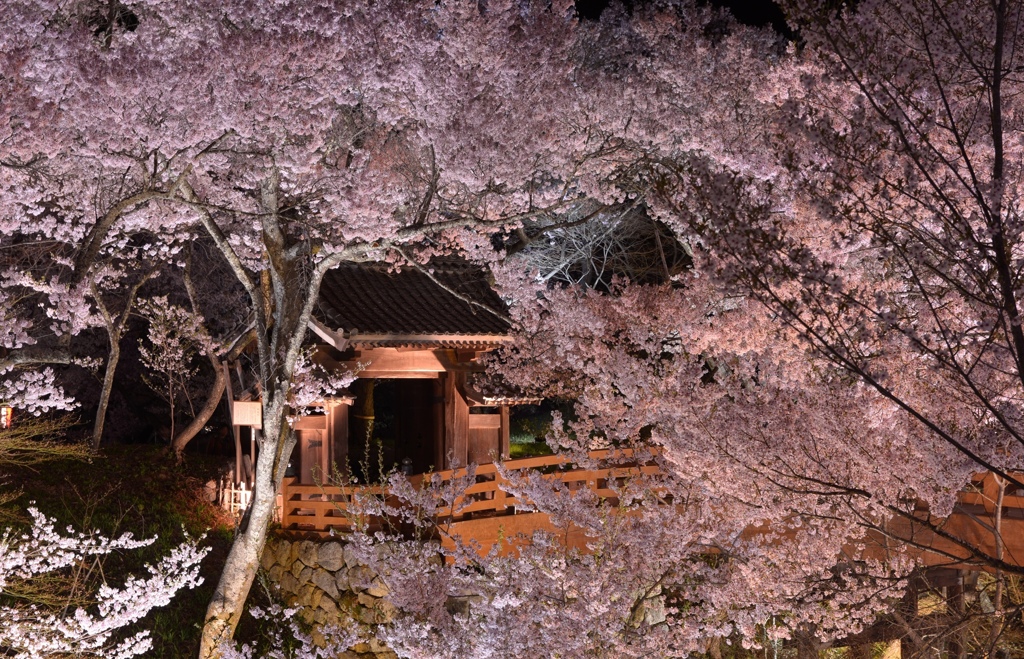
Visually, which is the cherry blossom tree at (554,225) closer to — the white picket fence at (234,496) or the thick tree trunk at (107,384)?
the thick tree trunk at (107,384)

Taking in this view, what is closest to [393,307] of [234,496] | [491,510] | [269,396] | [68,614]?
[491,510]

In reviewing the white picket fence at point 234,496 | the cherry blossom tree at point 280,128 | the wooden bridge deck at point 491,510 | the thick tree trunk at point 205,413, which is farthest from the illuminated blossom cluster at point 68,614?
the thick tree trunk at point 205,413

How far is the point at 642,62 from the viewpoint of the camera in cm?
1527

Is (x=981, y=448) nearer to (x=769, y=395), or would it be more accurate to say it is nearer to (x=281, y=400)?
(x=769, y=395)

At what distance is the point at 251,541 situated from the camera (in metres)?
9.82

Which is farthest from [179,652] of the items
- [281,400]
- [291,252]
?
[291,252]

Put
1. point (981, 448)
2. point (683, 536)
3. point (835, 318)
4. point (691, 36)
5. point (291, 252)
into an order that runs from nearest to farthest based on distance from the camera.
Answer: point (835, 318), point (981, 448), point (683, 536), point (291, 252), point (691, 36)

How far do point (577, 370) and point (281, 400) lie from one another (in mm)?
5039

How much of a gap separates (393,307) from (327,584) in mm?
3892

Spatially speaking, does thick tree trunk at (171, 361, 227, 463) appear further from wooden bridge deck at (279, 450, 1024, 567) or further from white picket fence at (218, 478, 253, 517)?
wooden bridge deck at (279, 450, 1024, 567)

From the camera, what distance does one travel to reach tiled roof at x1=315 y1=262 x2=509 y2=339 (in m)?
11.9

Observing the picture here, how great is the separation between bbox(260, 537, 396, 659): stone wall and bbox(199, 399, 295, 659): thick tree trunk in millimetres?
1119

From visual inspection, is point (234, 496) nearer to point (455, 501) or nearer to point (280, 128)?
point (455, 501)

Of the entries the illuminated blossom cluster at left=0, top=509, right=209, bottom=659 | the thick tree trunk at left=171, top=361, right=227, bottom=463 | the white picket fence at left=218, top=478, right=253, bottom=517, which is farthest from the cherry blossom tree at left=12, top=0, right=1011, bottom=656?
the thick tree trunk at left=171, top=361, right=227, bottom=463
